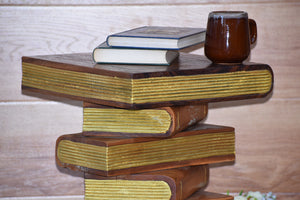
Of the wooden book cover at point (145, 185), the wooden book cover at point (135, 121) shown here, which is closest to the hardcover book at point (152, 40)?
the wooden book cover at point (135, 121)

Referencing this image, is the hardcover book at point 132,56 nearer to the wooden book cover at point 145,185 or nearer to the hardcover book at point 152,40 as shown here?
the hardcover book at point 152,40

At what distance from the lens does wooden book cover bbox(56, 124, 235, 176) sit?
2.94 feet

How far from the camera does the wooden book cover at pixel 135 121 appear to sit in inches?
34.7

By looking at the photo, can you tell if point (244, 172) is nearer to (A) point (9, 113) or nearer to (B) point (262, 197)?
(B) point (262, 197)

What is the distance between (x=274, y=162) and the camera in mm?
1307

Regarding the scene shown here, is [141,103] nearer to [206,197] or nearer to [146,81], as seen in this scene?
[146,81]

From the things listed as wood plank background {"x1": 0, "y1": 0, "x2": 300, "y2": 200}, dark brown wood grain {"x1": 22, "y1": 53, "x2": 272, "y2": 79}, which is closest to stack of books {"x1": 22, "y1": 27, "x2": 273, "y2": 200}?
dark brown wood grain {"x1": 22, "y1": 53, "x2": 272, "y2": 79}

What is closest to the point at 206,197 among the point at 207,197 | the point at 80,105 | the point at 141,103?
the point at 207,197

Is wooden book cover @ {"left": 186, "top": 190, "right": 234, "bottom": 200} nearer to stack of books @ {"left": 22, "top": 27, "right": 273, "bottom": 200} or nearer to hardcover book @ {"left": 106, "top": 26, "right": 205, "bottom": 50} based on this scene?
stack of books @ {"left": 22, "top": 27, "right": 273, "bottom": 200}

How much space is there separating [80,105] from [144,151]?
381 mm

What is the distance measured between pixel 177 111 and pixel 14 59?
52 cm

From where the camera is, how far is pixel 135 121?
35.5 inches

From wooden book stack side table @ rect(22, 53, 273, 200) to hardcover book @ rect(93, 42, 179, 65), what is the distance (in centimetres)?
1

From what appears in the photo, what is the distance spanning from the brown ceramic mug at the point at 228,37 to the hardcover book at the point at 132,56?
9 cm
